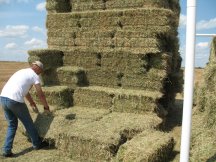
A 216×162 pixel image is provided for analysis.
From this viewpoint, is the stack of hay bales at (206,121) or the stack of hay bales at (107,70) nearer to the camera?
the stack of hay bales at (206,121)

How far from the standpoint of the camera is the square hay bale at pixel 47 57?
9859mm

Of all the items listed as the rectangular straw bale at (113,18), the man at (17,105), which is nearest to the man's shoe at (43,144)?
the man at (17,105)

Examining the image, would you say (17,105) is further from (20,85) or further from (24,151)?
(24,151)

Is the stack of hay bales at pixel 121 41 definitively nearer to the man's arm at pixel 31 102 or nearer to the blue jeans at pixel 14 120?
the man's arm at pixel 31 102

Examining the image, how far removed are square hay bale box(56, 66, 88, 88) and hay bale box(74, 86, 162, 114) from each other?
300mm

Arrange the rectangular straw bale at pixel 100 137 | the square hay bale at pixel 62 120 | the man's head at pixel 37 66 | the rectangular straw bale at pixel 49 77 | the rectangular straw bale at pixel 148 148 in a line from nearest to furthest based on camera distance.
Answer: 1. the rectangular straw bale at pixel 148 148
2. the rectangular straw bale at pixel 100 137
3. the square hay bale at pixel 62 120
4. the man's head at pixel 37 66
5. the rectangular straw bale at pixel 49 77

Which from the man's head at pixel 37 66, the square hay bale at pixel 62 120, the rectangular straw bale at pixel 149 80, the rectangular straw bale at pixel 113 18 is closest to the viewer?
the square hay bale at pixel 62 120

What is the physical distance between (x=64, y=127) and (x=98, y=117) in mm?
956

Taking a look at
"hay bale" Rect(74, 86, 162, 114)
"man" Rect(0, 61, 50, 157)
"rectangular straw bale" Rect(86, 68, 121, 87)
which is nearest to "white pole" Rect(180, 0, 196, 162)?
"hay bale" Rect(74, 86, 162, 114)

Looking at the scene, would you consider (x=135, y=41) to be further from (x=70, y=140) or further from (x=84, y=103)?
(x=70, y=140)

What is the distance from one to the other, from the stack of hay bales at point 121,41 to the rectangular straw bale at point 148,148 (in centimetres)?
248

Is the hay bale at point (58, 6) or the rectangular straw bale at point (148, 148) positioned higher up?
the hay bale at point (58, 6)

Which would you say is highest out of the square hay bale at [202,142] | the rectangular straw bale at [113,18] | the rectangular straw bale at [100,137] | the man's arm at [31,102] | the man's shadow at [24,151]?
the rectangular straw bale at [113,18]

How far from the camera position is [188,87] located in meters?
4.74
